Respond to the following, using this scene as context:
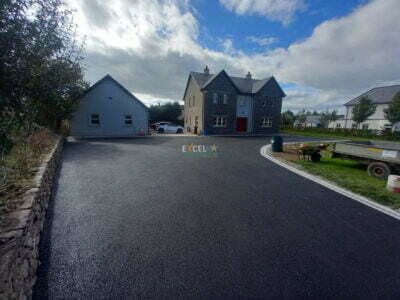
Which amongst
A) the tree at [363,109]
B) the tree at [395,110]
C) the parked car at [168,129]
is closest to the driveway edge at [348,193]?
the parked car at [168,129]

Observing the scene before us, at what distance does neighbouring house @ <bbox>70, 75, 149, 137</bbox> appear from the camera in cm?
2028

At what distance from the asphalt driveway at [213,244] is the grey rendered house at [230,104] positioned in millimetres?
20555

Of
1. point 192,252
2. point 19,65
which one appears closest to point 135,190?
point 192,252

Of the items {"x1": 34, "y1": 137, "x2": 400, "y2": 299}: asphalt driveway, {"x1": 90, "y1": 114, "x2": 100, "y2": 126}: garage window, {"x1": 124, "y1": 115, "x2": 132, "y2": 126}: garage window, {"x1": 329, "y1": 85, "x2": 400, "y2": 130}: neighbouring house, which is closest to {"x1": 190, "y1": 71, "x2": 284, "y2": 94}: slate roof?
{"x1": 124, "y1": 115, "x2": 132, "y2": 126}: garage window

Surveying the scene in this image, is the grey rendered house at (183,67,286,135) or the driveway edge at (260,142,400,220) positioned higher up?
the grey rendered house at (183,67,286,135)

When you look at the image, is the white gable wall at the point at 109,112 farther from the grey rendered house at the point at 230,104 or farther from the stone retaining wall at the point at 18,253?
the stone retaining wall at the point at 18,253

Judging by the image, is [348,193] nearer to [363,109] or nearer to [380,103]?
[363,109]

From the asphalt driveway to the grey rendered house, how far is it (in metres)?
20.6

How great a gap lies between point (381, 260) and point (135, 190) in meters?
5.23

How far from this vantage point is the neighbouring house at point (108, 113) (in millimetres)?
20281

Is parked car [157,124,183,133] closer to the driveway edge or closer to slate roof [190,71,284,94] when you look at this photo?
slate roof [190,71,284,94]

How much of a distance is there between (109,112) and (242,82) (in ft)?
68.1

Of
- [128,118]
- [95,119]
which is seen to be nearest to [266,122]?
[128,118]

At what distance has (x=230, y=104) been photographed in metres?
26.4
